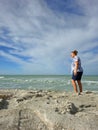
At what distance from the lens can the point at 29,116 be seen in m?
3.45

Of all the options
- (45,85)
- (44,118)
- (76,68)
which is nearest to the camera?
(44,118)

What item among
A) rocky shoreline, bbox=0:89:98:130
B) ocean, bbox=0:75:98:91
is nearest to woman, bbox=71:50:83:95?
rocky shoreline, bbox=0:89:98:130

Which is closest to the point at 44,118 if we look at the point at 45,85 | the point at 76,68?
the point at 76,68

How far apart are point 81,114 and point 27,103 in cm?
109

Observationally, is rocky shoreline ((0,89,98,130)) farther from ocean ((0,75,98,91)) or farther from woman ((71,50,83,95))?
ocean ((0,75,98,91))

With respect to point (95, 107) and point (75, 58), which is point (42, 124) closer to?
point (95, 107)

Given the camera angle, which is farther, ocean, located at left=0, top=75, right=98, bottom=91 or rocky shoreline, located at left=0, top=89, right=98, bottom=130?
ocean, located at left=0, top=75, right=98, bottom=91

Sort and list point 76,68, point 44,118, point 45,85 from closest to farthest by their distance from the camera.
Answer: point 44,118 < point 76,68 < point 45,85

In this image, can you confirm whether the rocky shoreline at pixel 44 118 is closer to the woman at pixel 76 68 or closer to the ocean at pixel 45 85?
the woman at pixel 76 68

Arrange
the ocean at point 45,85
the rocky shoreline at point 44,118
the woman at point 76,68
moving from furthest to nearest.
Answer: the ocean at point 45,85 < the woman at point 76,68 < the rocky shoreline at point 44,118

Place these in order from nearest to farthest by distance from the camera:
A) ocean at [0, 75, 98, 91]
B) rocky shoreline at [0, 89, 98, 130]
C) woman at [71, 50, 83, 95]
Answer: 1. rocky shoreline at [0, 89, 98, 130]
2. woman at [71, 50, 83, 95]
3. ocean at [0, 75, 98, 91]

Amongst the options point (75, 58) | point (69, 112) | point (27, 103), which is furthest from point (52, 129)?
point (75, 58)

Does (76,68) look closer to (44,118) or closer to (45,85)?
(44,118)

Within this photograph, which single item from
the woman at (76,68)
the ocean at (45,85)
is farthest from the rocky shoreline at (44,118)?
the ocean at (45,85)
